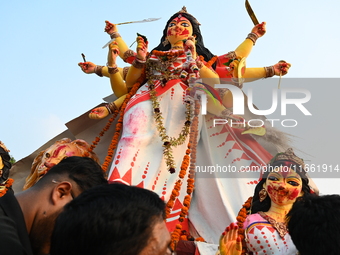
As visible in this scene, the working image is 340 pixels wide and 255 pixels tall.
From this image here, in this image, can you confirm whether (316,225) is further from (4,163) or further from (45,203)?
(4,163)

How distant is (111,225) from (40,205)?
0.74m

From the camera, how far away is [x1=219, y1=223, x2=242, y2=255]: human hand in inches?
115

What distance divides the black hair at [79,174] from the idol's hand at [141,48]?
2.74 m

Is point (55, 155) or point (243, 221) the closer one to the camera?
point (243, 221)

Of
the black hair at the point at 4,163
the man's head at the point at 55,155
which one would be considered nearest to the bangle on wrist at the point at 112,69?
the man's head at the point at 55,155

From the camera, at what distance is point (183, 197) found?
4230mm

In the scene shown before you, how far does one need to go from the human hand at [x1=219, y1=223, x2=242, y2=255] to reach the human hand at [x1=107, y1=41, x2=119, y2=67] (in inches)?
94.9

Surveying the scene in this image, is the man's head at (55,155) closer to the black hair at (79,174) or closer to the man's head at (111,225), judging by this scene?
the black hair at (79,174)

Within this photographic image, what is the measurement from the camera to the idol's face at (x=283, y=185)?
3.29 meters

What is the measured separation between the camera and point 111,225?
3.85ft

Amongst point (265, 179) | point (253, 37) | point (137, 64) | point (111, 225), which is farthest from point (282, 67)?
point (111, 225)

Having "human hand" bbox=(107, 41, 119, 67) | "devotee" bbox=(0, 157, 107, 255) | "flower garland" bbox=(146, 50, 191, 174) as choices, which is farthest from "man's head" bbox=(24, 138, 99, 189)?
"devotee" bbox=(0, 157, 107, 255)

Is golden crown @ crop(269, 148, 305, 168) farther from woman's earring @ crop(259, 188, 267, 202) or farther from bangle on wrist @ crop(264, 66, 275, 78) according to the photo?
bangle on wrist @ crop(264, 66, 275, 78)

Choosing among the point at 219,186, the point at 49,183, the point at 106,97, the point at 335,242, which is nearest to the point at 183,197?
the point at 219,186
